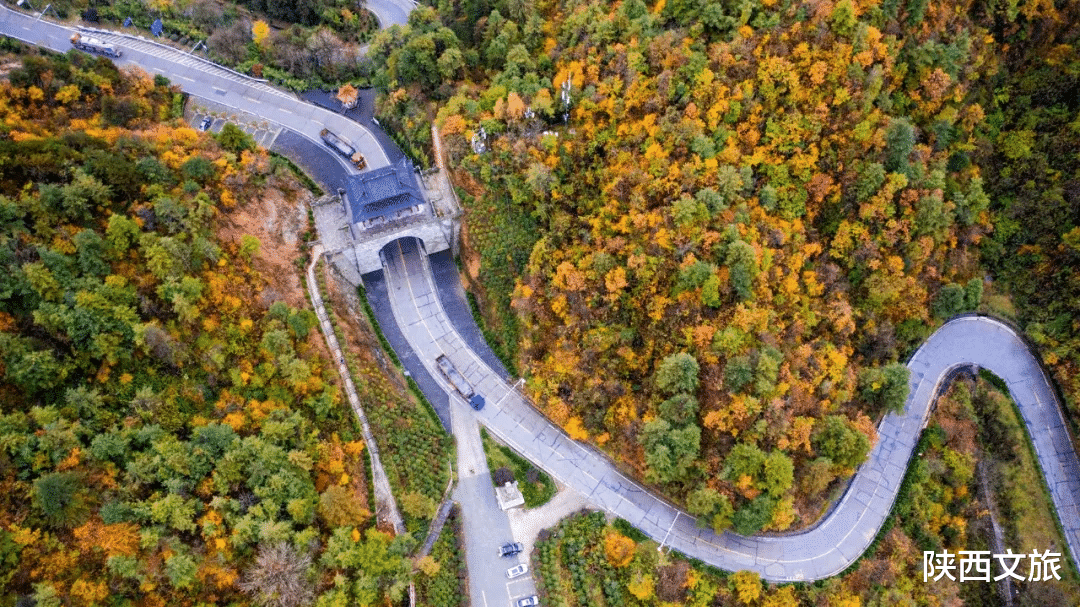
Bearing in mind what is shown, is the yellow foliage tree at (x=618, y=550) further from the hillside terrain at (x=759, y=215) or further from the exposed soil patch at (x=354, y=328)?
the exposed soil patch at (x=354, y=328)

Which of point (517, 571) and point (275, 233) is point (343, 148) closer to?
point (275, 233)

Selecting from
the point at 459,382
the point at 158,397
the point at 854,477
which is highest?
the point at 459,382

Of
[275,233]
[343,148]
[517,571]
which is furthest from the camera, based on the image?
[343,148]

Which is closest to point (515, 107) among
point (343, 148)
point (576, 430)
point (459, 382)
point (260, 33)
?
point (343, 148)

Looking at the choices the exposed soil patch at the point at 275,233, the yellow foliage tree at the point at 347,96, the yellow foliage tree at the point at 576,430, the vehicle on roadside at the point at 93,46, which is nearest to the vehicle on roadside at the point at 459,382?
the yellow foliage tree at the point at 576,430

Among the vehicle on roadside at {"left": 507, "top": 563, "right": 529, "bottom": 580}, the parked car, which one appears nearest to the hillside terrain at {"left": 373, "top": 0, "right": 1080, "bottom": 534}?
the parked car
